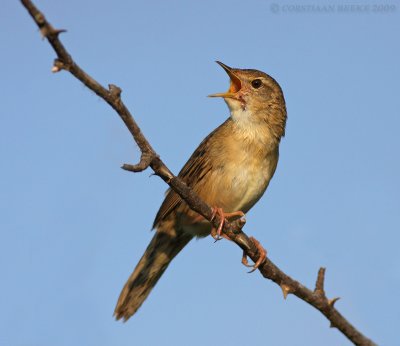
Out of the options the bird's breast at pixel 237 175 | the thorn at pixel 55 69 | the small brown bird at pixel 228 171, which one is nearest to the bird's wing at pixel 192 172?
the small brown bird at pixel 228 171

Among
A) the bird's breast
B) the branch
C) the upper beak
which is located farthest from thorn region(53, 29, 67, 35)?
the upper beak

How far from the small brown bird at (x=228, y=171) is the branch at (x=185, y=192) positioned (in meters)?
1.12

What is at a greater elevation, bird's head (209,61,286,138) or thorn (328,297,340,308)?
bird's head (209,61,286,138)

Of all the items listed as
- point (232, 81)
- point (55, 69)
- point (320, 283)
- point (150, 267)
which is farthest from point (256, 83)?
point (55, 69)

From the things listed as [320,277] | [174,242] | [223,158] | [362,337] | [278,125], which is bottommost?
[362,337]

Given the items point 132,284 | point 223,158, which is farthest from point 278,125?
point 132,284

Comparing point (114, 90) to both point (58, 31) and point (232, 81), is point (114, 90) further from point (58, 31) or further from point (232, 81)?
point (232, 81)

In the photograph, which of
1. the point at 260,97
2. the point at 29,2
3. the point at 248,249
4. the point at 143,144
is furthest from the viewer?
the point at 260,97

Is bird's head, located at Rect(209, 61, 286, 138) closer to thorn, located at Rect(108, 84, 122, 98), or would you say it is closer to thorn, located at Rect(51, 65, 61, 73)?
thorn, located at Rect(108, 84, 122, 98)

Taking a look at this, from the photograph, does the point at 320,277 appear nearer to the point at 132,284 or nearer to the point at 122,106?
the point at 122,106

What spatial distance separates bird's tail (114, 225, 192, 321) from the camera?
655 centimetres

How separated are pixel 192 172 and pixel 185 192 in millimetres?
2593

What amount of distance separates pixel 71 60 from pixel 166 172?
0.97 metres

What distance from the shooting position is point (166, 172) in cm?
361
